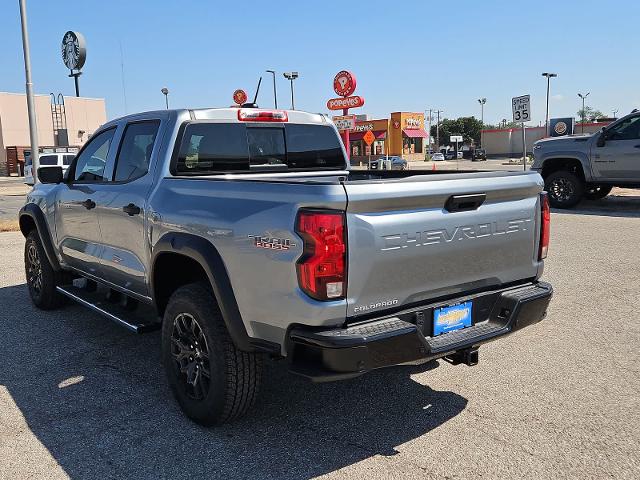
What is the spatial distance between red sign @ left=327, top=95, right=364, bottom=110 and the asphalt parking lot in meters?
16.5

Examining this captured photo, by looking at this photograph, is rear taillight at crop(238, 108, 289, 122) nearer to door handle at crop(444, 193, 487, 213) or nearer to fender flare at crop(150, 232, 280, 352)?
fender flare at crop(150, 232, 280, 352)

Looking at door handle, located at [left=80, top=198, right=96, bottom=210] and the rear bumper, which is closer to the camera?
the rear bumper

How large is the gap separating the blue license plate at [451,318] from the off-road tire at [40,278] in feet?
14.4

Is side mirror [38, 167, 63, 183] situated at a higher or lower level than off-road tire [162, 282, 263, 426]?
higher

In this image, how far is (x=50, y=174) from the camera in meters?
5.36

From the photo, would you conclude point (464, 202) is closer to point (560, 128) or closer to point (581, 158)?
point (581, 158)

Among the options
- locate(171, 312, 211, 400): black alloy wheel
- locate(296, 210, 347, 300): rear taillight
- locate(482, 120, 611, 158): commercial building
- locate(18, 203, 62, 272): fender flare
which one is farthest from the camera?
locate(482, 120, 611, 158): commercial building

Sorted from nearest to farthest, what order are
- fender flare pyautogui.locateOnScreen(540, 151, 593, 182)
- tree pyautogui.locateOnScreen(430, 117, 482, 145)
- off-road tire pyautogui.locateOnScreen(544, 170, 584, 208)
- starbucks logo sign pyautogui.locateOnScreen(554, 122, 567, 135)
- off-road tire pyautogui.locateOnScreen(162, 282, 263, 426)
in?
off-road tire pyautogui.locateOnScreen(162, 282, 263, 426)
fender flare pyautogui.locateOnScreen(540, 151, 593, 182)
off-road tire pyautogui.locateOnScreen(544, 170, 584, 208)
starbucks logo sign pyautogui.locateOnScreen(554, 122, 567, 135)
tree pyautogui.locateOnScreen(430, 117, 482, 145)

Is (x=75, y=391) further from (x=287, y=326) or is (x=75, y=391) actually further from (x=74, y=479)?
(x=287, y=326)

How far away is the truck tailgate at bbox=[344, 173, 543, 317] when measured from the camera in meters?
2.89

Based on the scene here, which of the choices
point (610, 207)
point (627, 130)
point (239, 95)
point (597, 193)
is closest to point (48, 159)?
point (239, 95)

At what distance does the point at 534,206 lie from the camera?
12.2 feet

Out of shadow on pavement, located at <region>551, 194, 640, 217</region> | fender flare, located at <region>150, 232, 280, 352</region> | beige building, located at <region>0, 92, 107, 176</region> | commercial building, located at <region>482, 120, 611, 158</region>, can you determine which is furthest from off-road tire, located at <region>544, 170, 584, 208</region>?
commercial building, located at <region>482, 120, 611, 158</region>

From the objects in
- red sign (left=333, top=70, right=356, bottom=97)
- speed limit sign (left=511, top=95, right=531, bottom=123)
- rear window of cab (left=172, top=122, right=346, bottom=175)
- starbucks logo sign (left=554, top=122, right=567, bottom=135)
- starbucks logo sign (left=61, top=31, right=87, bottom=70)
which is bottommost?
rear window of cab (left=172, top=122, right=346, bottom=175)
